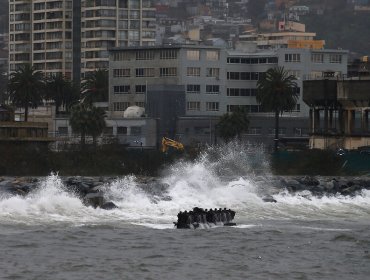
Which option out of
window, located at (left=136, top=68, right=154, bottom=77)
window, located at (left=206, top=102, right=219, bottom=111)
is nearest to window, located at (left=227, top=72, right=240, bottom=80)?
window, located at (left=206, top=102, right=219, bottom=111)

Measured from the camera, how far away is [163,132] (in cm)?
14625

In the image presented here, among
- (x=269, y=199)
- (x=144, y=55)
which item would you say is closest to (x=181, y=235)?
(x=269, y=199)

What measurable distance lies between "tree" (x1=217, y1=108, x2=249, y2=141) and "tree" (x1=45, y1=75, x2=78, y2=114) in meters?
30.1

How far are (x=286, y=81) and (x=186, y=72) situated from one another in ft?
51.7

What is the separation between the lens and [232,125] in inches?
5620

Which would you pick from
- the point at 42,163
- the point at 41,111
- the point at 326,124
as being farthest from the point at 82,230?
the point at 41,111

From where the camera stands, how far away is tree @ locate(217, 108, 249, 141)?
14250cm

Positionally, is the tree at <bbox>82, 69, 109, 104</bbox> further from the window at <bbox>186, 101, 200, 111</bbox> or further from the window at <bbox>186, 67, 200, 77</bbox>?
the window at <bbox>186, 101, 200, 111</bbox>

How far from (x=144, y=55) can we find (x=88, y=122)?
86.3 ft

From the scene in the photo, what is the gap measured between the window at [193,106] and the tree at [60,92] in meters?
19.6

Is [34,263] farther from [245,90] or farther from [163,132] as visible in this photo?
[245,90]

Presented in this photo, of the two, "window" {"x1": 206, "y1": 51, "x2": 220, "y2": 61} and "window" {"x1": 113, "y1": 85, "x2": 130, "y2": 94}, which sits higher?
"window" {"x1": 206, "y1": 51, "x2": 220, "y2": 61}

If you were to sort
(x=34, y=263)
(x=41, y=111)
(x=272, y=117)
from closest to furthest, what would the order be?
(x=34, y=263)
(x=272, y=117)
(x=41, y=111)

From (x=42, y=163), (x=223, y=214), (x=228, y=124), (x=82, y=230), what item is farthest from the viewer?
(x=228, y=124)
